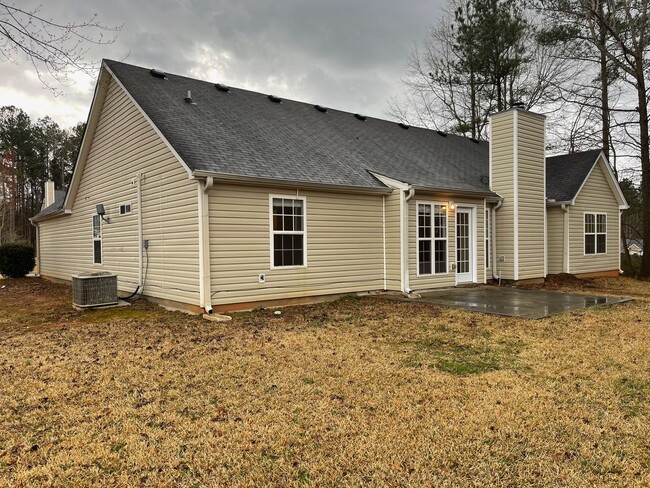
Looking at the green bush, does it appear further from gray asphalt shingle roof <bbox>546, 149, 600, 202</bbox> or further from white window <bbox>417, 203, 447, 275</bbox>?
gray asphalt shingle roof <bbox>546, 149, 600, 202</bbox>

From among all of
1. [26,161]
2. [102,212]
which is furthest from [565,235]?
[26,161]

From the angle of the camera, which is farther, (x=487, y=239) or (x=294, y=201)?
(x=487, y=239)

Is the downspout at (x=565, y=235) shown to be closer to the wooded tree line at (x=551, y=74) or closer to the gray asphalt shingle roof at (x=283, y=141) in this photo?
the gray asphalt shingle roof at (x=283, y=141)

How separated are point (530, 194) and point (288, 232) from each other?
7.94m

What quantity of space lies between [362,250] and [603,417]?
7.14 metres

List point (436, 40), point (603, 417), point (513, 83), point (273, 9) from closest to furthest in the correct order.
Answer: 1. point (603, 417)
2. point (273, 9)
3. point (513, 83)
4. point (436, 40)

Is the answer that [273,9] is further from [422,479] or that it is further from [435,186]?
[422,479]

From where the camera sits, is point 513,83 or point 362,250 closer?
point 362,250

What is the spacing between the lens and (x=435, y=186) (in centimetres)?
1081

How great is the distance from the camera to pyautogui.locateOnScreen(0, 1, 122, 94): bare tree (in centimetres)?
502

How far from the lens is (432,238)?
35.9 feet

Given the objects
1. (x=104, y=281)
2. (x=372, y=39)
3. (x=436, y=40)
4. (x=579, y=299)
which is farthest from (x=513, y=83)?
(x=104, y=281)

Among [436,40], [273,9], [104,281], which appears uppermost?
[436,40]

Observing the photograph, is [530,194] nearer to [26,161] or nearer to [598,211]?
[598,211]
